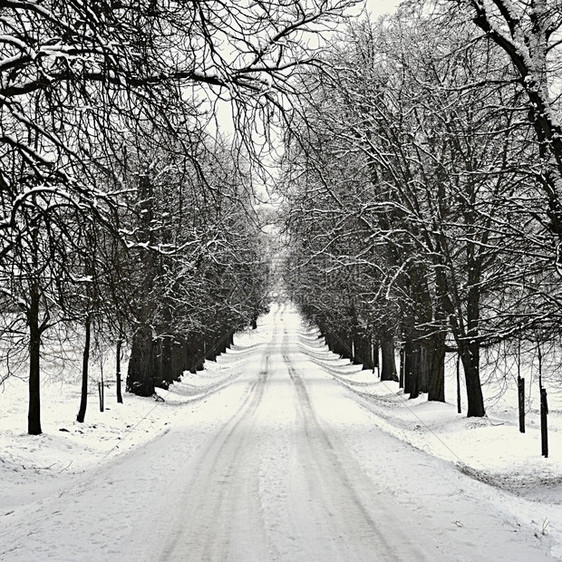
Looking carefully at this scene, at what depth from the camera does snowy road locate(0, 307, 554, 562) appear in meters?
6.59

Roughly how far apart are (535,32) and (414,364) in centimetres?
1741

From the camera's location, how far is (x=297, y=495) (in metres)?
8.84

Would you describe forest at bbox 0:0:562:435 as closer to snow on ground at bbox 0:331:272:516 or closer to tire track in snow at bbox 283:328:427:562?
snow on ground at bbox 0:331:272:516

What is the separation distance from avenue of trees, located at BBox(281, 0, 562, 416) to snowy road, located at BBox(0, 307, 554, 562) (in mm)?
2862

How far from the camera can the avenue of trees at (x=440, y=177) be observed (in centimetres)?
1020

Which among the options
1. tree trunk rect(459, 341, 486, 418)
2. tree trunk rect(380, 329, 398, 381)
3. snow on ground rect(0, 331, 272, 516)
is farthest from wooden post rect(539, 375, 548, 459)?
tree trunk rect(380, 329, 398, 381)

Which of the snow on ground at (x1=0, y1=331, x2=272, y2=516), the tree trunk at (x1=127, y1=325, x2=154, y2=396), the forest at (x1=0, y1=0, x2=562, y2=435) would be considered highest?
the forest at (x1=0, y1=0, x2=562, y2=435)

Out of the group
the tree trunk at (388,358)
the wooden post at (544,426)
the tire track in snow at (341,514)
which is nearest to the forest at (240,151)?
the wooden post at (544,426)

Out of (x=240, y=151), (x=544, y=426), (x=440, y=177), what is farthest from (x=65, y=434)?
(x=240, y=151)

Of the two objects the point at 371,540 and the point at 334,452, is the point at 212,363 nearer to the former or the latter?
the point at 334,452

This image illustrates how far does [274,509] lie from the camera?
8.13m

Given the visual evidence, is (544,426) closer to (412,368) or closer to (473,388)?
(473,388)

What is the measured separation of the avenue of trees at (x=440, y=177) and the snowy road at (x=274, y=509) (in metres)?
2.86

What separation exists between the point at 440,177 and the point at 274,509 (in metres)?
13.3
